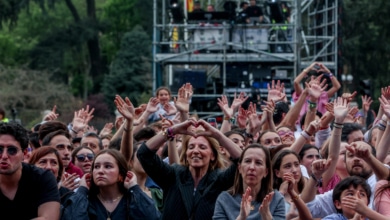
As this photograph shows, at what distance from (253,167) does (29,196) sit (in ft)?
Answer: 5.69

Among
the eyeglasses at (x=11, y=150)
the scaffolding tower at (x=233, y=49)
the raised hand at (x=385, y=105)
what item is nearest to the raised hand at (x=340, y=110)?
the raised hand at (x=385, y=105)

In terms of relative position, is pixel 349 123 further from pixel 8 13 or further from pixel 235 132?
pixel 8 13

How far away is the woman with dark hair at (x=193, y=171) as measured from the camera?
389 inches

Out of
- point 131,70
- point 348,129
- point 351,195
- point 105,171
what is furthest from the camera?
point 131,70

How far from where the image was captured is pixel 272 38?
25656mm

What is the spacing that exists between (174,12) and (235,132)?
13873 millimetres

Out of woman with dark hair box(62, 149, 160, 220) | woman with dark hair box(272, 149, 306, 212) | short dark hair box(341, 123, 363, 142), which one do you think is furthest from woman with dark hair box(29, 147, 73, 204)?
→ short dark hair box(341, 123, 363, 142)

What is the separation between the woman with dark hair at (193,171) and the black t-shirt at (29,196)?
1365 mm

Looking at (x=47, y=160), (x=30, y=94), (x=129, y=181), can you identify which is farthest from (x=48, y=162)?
(x=30, y=94)

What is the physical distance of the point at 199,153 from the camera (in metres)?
10.0

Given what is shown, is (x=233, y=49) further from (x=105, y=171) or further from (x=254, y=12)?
(x=105, y=171)

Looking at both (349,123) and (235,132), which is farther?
(349,123)

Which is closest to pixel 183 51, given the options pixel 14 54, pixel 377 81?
pixel 377 81

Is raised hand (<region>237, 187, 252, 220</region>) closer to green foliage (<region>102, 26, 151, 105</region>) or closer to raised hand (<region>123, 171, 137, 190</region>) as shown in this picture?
raised hand (<region>123, 171, 137, 190</region>)
